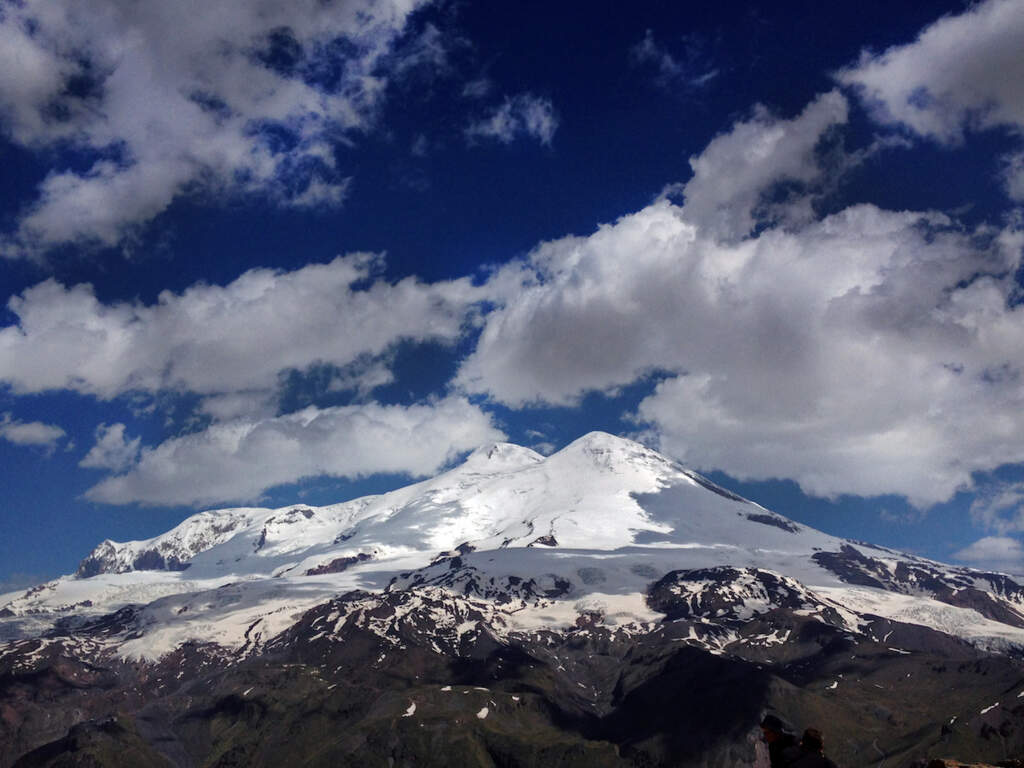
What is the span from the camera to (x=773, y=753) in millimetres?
31734

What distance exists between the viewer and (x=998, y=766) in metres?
43.3

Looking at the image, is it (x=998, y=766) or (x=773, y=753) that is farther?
(x=998, y=766)

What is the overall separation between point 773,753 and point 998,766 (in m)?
19.6

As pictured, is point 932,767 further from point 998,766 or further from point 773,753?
point 998,766

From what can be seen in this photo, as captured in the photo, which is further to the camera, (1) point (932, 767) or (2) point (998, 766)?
(2) point (998, 766)

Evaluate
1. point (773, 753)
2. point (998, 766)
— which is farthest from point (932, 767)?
point (998, 766)

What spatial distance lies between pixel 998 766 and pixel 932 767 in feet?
46.4

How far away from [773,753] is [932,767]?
6.60 metres

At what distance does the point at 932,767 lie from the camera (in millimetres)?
32875
